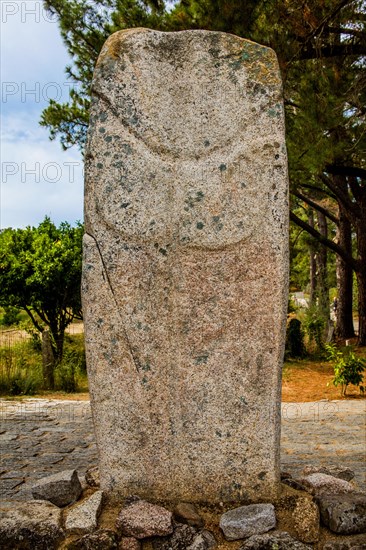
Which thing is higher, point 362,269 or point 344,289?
point 362,269

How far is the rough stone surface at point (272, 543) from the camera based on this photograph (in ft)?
9.22

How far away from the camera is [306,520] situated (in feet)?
9.73

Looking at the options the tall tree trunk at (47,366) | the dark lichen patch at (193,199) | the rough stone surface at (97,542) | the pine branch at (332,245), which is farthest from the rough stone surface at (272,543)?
the pine branch at (332,245)

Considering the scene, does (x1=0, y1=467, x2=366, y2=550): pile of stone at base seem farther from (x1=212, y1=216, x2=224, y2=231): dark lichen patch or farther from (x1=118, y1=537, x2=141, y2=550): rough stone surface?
(x1=212, y1=216, x2=224, y2=231): dark lichen patch

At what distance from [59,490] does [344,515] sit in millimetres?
1490

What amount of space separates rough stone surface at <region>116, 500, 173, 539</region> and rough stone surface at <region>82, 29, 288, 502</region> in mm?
219

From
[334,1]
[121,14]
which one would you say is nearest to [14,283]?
[121,14]

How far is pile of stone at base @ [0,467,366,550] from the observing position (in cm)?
287

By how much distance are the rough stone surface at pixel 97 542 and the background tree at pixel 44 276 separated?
929 cm

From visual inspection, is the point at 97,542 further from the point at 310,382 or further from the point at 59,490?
the point at 310,382

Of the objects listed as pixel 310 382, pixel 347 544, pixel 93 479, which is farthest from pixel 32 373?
pixel 347 544

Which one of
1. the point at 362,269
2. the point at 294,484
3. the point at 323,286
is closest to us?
the point at 294,484

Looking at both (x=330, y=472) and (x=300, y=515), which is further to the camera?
(x=330, y=472)

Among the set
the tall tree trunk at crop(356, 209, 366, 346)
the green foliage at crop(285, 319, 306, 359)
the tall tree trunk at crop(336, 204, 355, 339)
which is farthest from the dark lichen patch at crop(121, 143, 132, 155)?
the tall tree trunk at crop(336, 204, 355, 339)
